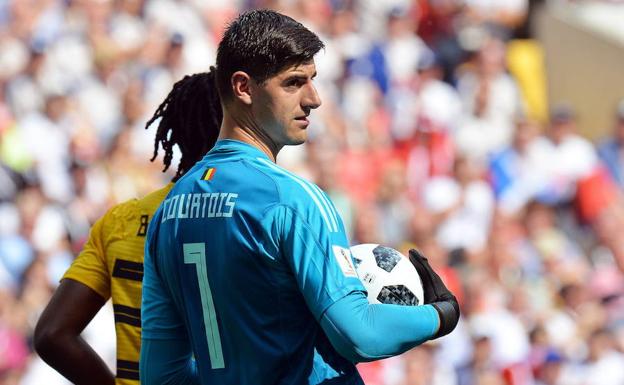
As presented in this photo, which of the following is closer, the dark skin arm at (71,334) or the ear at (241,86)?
the ear at (241,86)

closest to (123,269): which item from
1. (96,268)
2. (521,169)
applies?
(96,268)

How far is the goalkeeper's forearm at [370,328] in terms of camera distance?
3246mm

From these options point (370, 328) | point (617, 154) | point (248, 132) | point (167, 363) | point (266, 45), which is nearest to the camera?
point (370, 328)

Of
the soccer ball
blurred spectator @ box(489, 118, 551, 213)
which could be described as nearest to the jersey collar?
the soccer ball

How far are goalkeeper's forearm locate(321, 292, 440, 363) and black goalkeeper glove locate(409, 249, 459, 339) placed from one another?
Result: 0.26 ft

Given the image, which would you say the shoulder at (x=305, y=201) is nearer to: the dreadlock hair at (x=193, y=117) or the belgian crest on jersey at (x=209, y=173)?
the belgian crest on jersey at (x=209, y=173)

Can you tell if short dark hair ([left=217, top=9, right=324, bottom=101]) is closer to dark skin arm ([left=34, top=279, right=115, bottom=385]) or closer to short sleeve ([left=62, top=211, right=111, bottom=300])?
short sleeve ([left=62, top=211, right=111, bottom=300])

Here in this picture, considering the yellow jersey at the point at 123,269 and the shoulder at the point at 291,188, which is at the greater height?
the shoulder at the point at 291,188

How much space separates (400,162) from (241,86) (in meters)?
8.75

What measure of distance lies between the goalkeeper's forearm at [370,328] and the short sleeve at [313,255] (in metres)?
0.03

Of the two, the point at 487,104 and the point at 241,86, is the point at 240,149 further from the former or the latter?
the point at 487,104

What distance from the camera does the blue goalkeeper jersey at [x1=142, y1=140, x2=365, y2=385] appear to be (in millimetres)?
3316

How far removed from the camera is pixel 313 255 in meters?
3.29

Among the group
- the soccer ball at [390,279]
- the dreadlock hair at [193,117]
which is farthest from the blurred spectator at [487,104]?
the soccer ball at [390,279]
